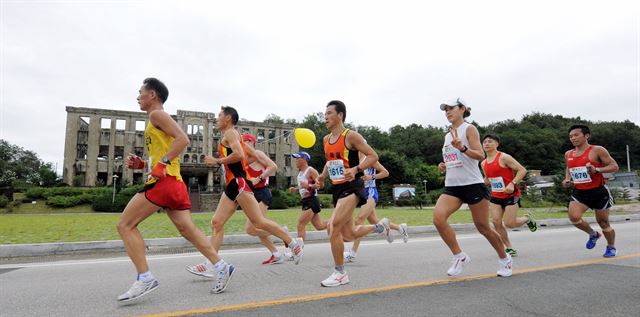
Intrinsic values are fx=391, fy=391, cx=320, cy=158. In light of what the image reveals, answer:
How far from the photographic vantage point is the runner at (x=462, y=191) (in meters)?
4.83

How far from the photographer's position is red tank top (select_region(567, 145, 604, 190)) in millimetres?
6480

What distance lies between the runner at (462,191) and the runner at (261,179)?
259 centimetres

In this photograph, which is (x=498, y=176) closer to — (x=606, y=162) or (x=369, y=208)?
(x=606, y=162)

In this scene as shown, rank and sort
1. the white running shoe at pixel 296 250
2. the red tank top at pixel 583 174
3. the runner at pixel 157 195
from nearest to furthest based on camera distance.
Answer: the runner at pixel 157 195
the white running shoe at pixel 296 250
the red tank top at pixel 583 174

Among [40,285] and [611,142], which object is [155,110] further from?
[611,142]

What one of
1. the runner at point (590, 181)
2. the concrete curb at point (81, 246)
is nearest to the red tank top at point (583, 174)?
the runner at point (590, 181)

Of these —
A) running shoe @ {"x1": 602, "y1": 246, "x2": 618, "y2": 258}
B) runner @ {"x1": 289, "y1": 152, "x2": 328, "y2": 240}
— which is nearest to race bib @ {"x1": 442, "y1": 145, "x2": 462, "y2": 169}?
runner @ {"x1": 289, "y1": 152, "x2": 328, "y2": 240}

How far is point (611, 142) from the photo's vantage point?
78000 millimetres

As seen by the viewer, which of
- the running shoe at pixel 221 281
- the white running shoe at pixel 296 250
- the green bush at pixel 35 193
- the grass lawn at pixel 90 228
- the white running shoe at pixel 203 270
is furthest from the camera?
the green bush at pixel 35 193

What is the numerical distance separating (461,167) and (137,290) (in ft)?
12.9

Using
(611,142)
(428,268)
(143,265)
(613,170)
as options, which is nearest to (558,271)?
(428,268)

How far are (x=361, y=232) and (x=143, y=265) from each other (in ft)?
9.75

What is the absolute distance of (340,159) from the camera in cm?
479

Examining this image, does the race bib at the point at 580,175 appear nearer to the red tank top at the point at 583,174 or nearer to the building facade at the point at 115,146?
the red tank top at the point at 583,174
